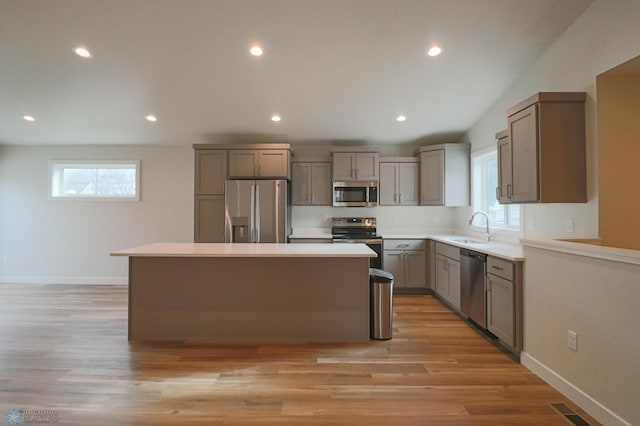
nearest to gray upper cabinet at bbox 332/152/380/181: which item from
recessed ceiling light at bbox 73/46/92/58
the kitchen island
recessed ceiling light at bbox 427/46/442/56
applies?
recessed ceiling light at bbox 427/46/442/56

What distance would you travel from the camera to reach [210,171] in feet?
16.1

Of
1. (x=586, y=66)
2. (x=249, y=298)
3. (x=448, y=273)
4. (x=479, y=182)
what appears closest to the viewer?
(x=586, y=66)

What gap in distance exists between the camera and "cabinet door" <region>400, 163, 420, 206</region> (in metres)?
5.30

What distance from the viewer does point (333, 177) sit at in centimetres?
515

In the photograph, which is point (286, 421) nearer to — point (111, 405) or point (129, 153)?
point (111, 405)

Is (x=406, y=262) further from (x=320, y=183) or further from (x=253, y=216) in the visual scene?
(x=253, y=216)

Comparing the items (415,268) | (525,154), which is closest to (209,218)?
(415,268)

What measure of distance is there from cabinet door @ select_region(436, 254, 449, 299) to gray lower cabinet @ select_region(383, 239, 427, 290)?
33 centimetres

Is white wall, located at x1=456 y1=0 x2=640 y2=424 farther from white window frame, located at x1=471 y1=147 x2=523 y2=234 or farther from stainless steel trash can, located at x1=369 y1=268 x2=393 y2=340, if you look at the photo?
white window frame, located at x1=471 y1=147 x2=523 y2=234

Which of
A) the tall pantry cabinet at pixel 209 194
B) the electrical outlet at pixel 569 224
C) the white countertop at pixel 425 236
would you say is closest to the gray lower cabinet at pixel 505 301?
the white countertop at pixel 425 236

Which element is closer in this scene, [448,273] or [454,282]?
[454,282]

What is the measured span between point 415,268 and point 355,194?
152cm

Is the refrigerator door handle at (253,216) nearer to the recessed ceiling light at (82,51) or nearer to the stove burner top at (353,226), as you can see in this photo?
the stove burner top at (353,226)

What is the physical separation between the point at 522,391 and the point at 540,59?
3176 mm
